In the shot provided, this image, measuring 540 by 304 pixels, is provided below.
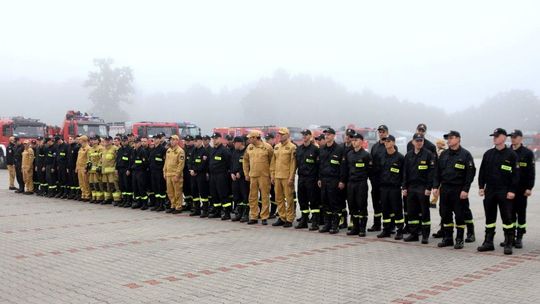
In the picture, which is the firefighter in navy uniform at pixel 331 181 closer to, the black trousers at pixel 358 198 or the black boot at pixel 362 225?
the black trousers at pixel 358 198

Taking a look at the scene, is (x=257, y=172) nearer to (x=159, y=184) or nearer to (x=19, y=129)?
(x=159, y=184)

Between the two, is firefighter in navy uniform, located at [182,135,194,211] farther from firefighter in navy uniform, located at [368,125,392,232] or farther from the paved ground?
firefighter in navy uniform, located at [368,125,392,232]

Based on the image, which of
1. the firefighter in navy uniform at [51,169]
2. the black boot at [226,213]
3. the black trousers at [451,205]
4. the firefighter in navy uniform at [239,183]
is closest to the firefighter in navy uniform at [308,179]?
the firefighter in navy uniform at [239,183]

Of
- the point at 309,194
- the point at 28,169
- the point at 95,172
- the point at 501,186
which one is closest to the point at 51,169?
the point at 28,169

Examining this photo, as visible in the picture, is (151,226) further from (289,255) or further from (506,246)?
(506,246)

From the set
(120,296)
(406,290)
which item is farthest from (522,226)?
(120,296)

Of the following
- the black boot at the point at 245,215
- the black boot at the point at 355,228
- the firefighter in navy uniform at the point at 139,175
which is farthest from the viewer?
the firefighter in navy uniform at the point at 139,175

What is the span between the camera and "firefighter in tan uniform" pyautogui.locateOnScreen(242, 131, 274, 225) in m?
10.9

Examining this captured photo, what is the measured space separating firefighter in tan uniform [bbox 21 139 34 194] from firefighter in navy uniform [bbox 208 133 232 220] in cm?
847

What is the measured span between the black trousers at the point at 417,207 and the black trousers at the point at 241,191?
3.75 metres

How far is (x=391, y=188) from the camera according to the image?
9242mm

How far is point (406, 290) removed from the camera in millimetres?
5809

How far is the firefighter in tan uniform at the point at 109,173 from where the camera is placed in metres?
14.4

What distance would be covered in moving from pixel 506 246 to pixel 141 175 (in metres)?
8.70
